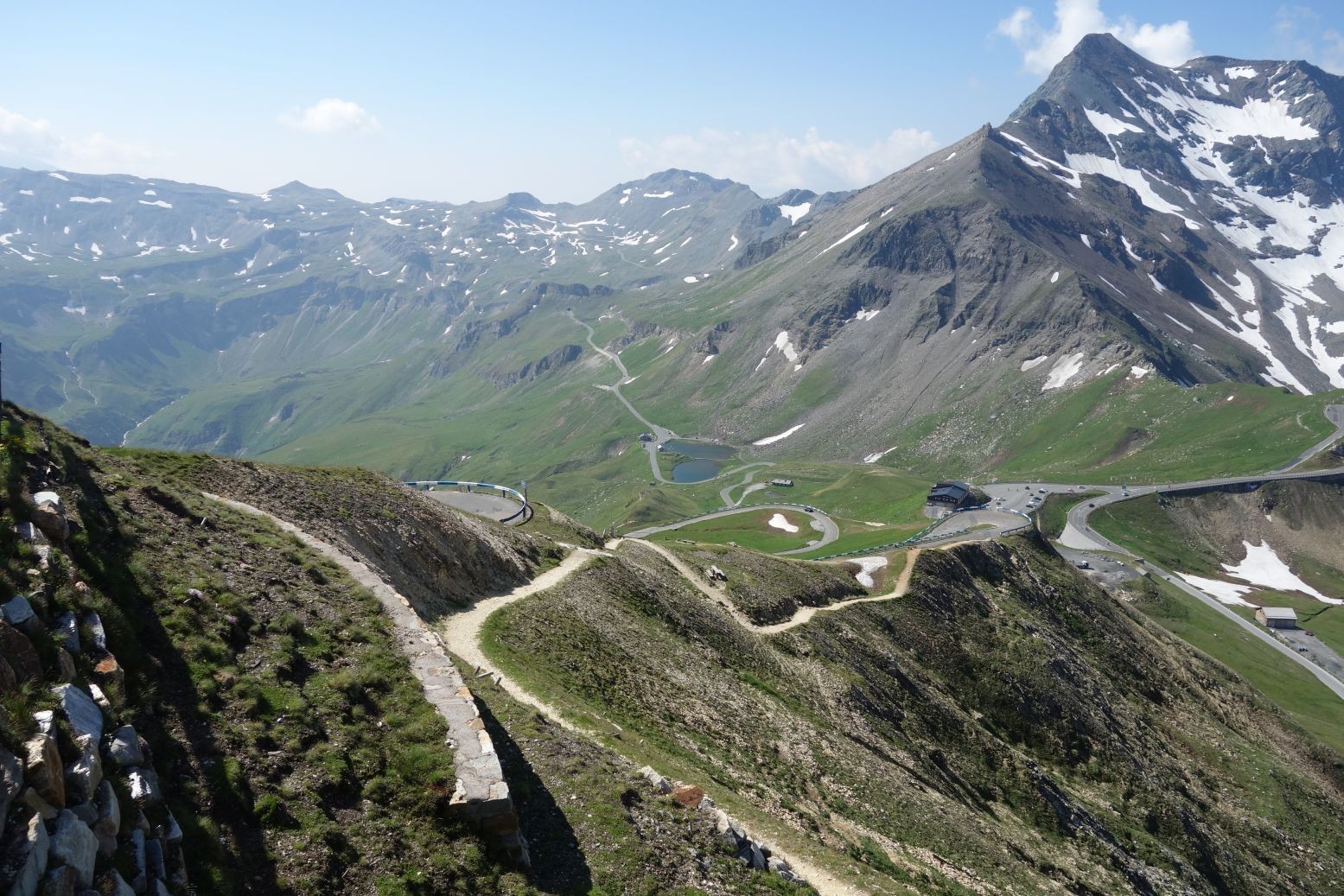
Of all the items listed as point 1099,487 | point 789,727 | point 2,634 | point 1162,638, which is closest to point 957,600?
point 1162,638

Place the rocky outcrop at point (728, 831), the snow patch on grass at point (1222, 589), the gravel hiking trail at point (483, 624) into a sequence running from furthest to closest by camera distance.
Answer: the snow patch on grass at point (1222, 589) < the gravel hiking trail at point (483, 624) < the rocky outcrop at point (728, 831)

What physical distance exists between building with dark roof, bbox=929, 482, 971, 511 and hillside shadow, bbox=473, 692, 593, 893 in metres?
138

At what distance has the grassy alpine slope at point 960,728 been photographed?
122 ft

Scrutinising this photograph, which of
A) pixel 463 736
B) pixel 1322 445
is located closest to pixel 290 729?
pixel 463 736

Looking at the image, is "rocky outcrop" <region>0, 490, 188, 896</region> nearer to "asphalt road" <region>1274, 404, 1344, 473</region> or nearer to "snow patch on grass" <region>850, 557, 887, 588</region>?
"snow patch on grass" <region>850, 557, 887, 588</region>

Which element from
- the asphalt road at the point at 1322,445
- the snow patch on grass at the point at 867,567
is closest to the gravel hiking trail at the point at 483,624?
the snow patch on grass at the point at 867,567

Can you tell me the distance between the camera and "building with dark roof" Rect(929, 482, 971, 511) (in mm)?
149875

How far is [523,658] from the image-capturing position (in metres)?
38.6

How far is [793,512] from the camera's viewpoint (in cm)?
16362

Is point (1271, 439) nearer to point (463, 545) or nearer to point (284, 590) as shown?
point (463, 545)

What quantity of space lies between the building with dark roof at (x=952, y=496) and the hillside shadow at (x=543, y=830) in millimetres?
137774

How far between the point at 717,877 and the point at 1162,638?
9221 cm

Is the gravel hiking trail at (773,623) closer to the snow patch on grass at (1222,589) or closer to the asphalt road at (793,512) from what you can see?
the asphalt road at (793,512)

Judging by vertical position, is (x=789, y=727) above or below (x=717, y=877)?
below
